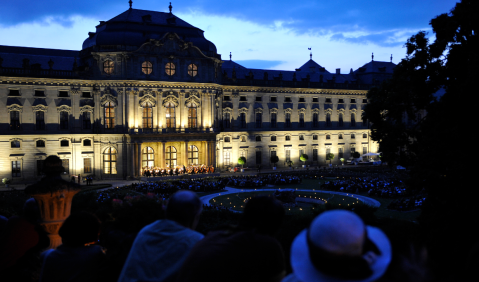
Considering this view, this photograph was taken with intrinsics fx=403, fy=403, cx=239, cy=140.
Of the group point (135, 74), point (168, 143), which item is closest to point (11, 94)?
point (135, 74)

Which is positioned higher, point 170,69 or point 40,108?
point 170,69

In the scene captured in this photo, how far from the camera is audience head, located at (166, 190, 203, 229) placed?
4988mm

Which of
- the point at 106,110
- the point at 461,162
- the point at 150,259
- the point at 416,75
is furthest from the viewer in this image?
the point at 106,110

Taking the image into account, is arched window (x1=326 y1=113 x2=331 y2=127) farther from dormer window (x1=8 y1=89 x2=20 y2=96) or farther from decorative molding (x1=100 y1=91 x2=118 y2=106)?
dormer window (x1=8 y1=89 x2=20 y2=96)

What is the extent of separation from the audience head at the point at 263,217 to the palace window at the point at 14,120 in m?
50.7

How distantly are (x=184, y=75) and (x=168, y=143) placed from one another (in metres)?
9.29

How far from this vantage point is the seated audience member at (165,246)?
15.9ft

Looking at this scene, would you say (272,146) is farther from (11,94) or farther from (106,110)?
(11,94)

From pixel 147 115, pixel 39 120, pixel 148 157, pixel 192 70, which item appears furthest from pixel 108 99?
pixel 192 70

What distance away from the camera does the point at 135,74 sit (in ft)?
168

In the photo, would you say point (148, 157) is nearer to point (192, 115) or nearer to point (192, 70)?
point (192, 115)

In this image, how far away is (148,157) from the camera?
2082 inches

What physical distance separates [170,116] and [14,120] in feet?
60.3

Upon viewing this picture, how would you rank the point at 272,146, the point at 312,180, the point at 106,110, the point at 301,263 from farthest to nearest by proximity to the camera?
the point at 272,146
the point at 106,110
the point at 312,180
the point at 301,263
